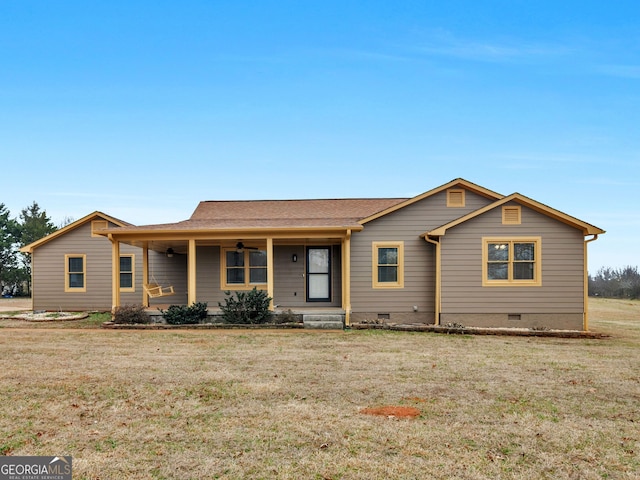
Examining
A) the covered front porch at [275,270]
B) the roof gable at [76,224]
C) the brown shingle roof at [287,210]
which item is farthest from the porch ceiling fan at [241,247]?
the roof gable at [76,224]

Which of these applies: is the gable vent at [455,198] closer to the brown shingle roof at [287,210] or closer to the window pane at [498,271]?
the window pane at [498,271]

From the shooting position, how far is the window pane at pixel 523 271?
13688 mm

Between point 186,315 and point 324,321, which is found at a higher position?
point 186,315

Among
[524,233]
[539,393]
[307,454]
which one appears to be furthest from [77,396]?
[524,233]

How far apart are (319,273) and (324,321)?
259cm

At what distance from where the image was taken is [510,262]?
13.7m

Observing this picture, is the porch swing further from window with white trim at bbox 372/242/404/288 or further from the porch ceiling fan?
window with white trim at bbox 372/242/404/288

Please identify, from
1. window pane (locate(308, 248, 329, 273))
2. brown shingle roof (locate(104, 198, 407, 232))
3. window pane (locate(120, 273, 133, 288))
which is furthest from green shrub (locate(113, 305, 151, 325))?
window pane (locate(308, 248, 329, 273))

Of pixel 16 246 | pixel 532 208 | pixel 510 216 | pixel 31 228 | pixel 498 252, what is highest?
pixel 31 228

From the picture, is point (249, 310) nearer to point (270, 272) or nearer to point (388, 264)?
point (270, 272)

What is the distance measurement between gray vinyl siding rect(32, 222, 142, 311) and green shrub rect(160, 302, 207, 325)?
4083 millimetres

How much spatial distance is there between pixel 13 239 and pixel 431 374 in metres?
38.1

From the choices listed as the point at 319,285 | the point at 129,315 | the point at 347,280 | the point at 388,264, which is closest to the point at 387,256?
the point at 388,264

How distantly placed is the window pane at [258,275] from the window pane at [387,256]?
4.21 metres
